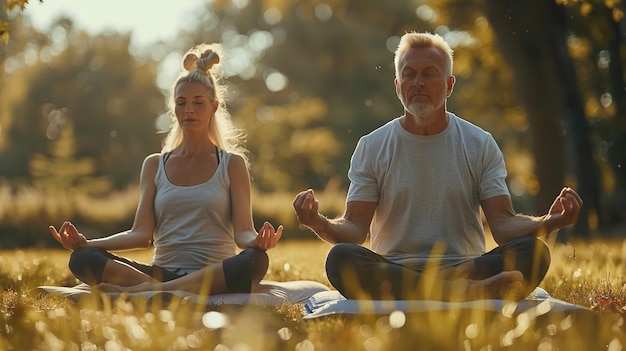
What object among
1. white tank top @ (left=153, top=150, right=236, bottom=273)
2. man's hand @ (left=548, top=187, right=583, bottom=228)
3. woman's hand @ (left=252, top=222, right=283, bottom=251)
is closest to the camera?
man's hand @ (left=548, top=187, right=583, bottom=228)

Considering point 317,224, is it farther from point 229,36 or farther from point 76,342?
point 229,36

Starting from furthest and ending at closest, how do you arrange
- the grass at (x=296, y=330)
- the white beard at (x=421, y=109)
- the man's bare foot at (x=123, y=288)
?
the man's bare foot at (x=123, y=288) < the white beard at (x=421, y=109) < the grass at (x=296, y=330)

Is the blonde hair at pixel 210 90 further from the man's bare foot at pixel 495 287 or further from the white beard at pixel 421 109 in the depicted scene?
the man's bare foot at pixel 495 287

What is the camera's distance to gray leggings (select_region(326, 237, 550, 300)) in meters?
4.86

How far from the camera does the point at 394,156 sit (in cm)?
525

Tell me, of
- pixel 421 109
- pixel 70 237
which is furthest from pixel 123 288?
pixel 421 109

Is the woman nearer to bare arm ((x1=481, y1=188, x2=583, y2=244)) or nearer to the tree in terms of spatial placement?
bare arm ((x1=481, y1=188, x2=583, y2=244))

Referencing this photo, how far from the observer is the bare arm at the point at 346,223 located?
189 inches

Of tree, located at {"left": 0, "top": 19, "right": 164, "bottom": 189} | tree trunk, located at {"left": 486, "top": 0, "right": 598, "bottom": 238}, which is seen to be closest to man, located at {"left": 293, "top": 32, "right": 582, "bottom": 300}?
tree trunk, located at {"left": 486, "top": 0, "right": 598, "bottom": 238}

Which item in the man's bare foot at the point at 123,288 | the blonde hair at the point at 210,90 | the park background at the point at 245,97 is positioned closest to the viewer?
the man's bare foot at the point at 123,288

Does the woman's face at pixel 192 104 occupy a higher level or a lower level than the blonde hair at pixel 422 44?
lower

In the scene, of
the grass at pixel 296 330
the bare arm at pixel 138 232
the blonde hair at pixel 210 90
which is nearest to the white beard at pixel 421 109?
the grass at pixel 296 330

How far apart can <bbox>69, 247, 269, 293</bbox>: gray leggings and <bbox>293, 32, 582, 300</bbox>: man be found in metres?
0.73

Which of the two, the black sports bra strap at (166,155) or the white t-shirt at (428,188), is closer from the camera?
the white t-shirt at (428,188)
